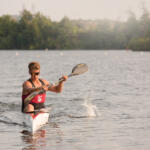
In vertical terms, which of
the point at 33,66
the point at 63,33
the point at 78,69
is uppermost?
the point at 63,33

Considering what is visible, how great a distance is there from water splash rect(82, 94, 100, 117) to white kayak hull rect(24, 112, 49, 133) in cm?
357

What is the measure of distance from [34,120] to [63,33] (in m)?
167

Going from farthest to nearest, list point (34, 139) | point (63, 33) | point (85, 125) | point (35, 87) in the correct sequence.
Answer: point (63, 33), point (85, 125), point (35, 87), point (34, 139)

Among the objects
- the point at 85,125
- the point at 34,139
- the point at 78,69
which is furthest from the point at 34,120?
the point at 78,69

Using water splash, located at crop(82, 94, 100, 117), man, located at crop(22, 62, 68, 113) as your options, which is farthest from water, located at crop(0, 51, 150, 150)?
man, located at crop(22, 62, 68, 113)

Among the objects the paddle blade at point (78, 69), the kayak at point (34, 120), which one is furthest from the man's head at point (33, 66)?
the paddle blade at point (78, 69)

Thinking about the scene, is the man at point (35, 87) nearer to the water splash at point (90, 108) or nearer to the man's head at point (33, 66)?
the man's head at point (33, 66)

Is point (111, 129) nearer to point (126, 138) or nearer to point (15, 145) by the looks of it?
point (126, 138)

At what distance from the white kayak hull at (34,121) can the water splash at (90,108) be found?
140 inches

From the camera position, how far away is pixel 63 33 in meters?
178

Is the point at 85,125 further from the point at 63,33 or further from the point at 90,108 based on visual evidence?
the point at 63,33

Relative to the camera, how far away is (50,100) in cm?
2186

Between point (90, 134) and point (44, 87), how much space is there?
6.21 feet

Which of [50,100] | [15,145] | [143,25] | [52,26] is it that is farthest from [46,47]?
[15,145]
